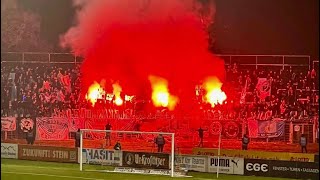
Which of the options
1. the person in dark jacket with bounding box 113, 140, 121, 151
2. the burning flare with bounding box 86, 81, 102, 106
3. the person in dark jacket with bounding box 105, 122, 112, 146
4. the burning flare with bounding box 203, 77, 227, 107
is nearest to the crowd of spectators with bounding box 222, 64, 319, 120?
the burning flare with bounding box 203, 77, 227, 107

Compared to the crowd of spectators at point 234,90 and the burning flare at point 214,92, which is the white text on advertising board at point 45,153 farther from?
the burning flare at point 214,92

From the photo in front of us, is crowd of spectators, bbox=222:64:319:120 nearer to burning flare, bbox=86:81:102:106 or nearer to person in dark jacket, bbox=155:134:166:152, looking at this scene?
person in dark jacket, bbox=155:134:166:152

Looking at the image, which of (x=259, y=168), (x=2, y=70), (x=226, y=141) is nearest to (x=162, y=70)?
(x=226, y=141)

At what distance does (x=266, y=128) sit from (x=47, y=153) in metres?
5.06

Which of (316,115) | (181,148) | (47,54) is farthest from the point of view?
(47,54)

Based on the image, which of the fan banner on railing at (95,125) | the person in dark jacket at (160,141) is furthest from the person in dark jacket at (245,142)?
the fan banner on railing at (95,125)

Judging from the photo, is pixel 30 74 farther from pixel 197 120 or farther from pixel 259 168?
pixel 259 168

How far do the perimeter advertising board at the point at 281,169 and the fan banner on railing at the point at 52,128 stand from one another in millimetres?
4196

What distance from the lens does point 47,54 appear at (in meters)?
12.6

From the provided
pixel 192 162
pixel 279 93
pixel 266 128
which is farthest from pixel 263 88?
pixel 192 162

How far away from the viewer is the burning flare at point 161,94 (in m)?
11.8

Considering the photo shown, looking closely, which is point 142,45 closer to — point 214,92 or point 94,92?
point 94,92

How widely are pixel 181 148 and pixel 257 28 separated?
296cm

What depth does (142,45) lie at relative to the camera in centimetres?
1198
